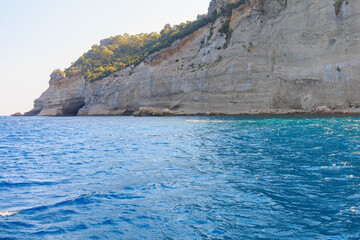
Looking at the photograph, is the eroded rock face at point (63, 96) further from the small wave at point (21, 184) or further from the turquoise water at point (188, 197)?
the small wave at point (21, 184)

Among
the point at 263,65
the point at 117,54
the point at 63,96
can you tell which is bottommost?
the point at 63,96

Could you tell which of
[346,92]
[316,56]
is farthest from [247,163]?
[316,56]

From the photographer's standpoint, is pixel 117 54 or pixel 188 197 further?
pixel 117 54

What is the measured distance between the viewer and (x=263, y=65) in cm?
4300

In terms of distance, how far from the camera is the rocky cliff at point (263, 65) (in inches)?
1400

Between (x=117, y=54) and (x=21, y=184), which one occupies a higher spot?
(x=117, y=54)

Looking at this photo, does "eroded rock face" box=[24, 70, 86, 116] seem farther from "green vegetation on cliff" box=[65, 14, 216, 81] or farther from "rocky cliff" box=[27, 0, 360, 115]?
"rocky cliff" box=[27, 0, 360, 115]

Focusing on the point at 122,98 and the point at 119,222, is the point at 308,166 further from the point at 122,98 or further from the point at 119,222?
the point at 122,98

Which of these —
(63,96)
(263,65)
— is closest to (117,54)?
(63,96)

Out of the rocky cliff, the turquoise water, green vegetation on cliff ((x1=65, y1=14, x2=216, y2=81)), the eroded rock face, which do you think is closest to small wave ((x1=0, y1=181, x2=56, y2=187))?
the turquoise water

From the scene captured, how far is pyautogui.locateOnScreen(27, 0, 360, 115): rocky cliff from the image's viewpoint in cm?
3556

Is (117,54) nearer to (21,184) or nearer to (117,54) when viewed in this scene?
(117,54)

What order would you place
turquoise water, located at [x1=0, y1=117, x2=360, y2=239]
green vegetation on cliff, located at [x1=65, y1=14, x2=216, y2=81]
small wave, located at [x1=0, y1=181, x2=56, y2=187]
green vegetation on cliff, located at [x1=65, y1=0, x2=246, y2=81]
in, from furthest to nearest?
green vegetation on cliff, located at [x1=65, y1=14, x2=216, y2=81], green vegetation on cliff, located at [x1=65, y1=0, x2=246, y2=81], small wave, located at [x1=0, y1=181, x2=56, y2=187], turquoise water, located at [x1=0, y1=117, x2=360, y2=239]

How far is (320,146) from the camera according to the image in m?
11.8
